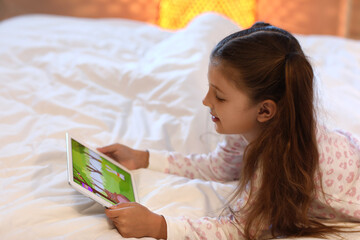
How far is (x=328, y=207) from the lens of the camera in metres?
0.82

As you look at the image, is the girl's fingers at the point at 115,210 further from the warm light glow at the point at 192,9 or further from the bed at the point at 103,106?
the warm light glow at the point at 192,9

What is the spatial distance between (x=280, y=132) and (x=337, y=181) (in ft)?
0.50

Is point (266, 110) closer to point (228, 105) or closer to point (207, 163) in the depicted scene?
point (228, 105)

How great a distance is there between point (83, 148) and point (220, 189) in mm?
321

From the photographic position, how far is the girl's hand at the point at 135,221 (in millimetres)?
733

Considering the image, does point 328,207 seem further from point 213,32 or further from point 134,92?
point 213,32

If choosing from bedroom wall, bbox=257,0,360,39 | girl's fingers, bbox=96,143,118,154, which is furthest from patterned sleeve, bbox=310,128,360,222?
bedroom wall, bbox=257,0,360,39

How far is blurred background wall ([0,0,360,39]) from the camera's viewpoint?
2.74 m

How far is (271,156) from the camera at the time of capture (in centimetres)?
79

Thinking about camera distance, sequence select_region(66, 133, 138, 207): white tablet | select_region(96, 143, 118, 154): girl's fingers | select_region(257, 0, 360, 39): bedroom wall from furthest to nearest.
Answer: select_region(257, 0, 360, 39): bedroom wall → select_region(96, 143, 118, 154): girl's fingers → select_region(66, 133, 138, 207): white tablet

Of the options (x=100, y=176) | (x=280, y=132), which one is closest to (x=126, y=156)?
(x=100, y=176)

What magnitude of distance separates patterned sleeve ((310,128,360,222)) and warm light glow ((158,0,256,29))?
81.1 inches

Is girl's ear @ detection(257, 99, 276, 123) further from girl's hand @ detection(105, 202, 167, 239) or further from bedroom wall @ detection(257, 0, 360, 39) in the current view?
bedroom wall @ detection(257, 0, 360, 39)

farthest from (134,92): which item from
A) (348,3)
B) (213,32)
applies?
(348,3)
